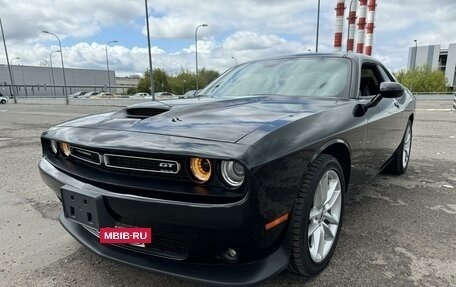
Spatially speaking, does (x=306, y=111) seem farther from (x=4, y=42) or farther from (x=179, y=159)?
(x=4, y=42)

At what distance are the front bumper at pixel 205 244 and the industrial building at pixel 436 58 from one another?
76864 mm

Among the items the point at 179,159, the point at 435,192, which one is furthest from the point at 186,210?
the point at 435,192

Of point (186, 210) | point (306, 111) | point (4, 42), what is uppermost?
point (4, 42)

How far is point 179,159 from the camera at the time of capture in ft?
5.67

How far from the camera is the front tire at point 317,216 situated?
191cm

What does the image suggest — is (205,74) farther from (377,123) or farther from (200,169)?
(200,169)

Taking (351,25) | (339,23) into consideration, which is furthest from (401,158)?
(351,25)

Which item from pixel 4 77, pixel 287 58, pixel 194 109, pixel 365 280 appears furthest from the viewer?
pixel 4 77

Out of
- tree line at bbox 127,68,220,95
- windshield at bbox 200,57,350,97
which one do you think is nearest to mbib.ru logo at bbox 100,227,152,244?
windshield at bbox 200,57,350,97

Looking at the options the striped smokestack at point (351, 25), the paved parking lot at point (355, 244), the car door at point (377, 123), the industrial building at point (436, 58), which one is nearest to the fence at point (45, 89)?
the striped smokestack at point (351, 25)

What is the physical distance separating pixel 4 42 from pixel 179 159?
42.0m

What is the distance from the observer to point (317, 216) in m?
2.21

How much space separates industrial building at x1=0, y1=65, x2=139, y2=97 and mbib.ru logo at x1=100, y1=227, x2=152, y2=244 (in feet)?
265

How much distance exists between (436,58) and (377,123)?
84.3 meters
